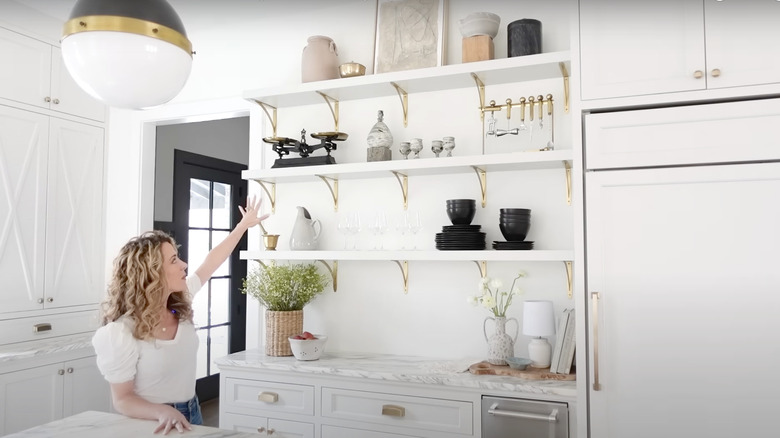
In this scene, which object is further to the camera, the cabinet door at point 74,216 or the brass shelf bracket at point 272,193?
the cabinet door at point 74,216

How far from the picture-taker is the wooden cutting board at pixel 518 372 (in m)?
2.44

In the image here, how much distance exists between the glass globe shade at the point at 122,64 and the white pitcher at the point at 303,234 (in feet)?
5.57

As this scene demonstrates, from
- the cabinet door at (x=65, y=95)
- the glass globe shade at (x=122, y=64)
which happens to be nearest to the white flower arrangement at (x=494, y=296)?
the glass globe shade at (x=122, y=64)

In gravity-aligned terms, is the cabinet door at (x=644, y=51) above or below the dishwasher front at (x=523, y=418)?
above

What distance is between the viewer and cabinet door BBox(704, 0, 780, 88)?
2.09 m

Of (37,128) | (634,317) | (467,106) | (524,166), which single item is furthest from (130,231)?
(634,317)

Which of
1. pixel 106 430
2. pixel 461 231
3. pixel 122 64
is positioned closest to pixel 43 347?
pixel 106 430

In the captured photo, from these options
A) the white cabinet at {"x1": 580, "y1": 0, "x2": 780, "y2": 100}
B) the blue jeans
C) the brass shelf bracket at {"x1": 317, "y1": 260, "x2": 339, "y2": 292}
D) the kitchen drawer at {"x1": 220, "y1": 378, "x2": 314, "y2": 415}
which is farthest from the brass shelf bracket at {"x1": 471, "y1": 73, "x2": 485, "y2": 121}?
the blue jeans

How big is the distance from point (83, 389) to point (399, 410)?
204 centimetres

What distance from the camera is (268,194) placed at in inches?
135

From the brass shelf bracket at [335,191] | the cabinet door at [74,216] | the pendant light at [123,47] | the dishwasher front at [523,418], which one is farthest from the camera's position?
the cabinet door at [74,216]

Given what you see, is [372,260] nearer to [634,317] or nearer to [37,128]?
[634,317]

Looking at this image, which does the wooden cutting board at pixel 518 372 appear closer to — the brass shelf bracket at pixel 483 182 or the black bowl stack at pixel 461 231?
the black bowl stack at pixel 461 231

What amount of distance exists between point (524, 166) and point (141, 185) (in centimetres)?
247
